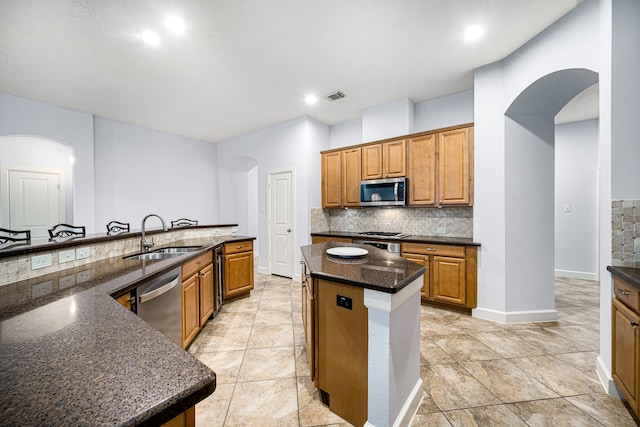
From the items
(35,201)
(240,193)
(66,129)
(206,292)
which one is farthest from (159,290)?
(240,193)

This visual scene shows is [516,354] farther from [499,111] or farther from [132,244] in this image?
[132,244]

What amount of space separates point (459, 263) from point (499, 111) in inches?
70.8

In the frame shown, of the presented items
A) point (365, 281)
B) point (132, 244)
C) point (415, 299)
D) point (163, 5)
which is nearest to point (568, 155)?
point (415, 299)

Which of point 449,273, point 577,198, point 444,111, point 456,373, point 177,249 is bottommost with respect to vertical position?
point 456,373

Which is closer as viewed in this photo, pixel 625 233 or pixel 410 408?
pixel 410 408

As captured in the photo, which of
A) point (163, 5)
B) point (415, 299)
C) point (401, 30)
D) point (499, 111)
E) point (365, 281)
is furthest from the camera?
point (499, 111)

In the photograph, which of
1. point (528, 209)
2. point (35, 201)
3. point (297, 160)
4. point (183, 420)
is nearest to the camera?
point (183, 420)

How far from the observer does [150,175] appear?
518cm

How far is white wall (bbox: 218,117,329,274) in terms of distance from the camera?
445 centimetres

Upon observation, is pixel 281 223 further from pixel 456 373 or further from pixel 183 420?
pixel 183 420

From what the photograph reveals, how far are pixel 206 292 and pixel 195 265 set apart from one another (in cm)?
45

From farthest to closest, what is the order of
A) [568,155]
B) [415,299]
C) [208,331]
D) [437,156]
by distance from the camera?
[568,155] → [437,156] → [208,331] → [415,299]

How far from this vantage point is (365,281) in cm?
128

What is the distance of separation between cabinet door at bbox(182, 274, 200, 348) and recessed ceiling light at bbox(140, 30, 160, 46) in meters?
2.35
